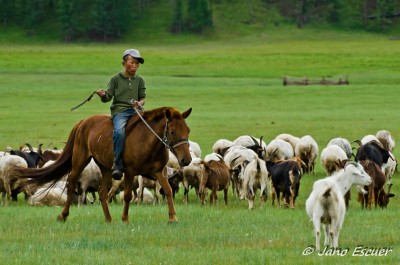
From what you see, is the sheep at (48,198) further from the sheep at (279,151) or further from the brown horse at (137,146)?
the sheep at (279,151)

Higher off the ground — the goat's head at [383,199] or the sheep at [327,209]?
the sheep at [327,209]

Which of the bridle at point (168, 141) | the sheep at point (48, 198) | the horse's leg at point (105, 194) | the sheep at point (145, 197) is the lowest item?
the sheep at point (145, 197)

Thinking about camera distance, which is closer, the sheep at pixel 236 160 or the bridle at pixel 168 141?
the bridle at pixel 168 141

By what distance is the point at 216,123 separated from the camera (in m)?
38.6

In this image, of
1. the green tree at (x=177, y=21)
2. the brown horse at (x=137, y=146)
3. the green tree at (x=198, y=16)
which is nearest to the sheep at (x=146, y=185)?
the brown horse at (x=137, y=146)

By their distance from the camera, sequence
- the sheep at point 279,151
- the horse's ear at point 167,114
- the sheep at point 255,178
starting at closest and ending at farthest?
the horse's ear at point 167,114 < the sheep at point 255,178 < the sheep at point 279,151

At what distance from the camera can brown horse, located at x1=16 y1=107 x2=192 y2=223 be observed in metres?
14.0

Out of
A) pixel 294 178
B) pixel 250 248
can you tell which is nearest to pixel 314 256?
pixel 250 248

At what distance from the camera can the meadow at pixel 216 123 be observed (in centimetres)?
1138

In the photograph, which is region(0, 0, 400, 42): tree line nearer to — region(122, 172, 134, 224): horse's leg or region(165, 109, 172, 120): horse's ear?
region(122, 172, 134, 224): horse's leg

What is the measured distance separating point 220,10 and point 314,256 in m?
135

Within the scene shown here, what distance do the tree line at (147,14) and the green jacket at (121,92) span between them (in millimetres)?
118419

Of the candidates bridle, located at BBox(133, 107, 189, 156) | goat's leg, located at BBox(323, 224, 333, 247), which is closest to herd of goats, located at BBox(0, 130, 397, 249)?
bridle, located at BBox(133, 107, 189, 156)

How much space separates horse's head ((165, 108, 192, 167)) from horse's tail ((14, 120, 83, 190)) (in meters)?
2.09
